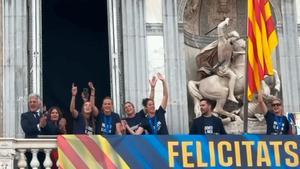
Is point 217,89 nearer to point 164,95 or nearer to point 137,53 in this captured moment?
point 164,95

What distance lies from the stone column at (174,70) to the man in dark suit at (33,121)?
125 inches

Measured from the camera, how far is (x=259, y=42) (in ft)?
69.2

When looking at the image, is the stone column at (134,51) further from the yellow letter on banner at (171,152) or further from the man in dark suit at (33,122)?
the man in dark suit at (33,122)

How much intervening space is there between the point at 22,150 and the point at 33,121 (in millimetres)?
566

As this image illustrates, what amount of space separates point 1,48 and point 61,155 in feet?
11.6

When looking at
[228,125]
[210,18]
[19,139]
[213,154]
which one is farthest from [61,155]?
[210,18]

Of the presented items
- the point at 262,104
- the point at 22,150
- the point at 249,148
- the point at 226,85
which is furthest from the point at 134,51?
the point at 22,150

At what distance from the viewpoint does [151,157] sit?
19.8 meters

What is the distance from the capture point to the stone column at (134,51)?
72.4ft

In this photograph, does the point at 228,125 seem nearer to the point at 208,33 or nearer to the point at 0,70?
the point at 208,33

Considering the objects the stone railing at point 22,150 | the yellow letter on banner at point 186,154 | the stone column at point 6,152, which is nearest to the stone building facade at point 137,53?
the stone railing at point 22,150

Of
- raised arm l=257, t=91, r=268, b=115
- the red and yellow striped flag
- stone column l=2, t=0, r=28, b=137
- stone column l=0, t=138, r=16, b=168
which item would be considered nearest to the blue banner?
raised arm l=257, t=91, r=268, b=115

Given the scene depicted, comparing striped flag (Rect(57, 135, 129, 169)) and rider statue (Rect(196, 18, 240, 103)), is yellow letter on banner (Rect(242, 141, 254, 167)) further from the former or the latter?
rider statue (Rect(196, 18, 240, 103))

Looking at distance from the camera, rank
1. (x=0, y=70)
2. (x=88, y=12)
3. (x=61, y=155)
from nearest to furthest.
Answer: (x=61, y=155) → (x=0, y=70) → (x=88, y=12)
